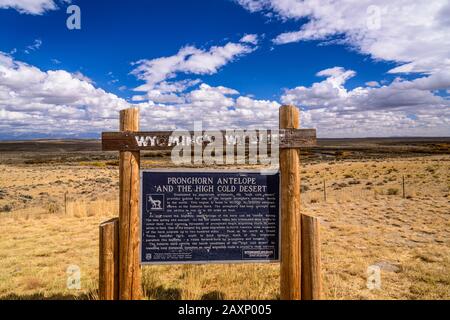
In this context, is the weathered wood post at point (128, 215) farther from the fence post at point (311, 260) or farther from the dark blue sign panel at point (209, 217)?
the fence post at point (311, 260)

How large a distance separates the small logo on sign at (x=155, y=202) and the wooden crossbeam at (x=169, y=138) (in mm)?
645

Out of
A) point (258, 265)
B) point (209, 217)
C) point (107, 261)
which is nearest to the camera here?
point (107, 261)

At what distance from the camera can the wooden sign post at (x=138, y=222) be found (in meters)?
4.32

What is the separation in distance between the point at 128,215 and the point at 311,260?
2.43 m

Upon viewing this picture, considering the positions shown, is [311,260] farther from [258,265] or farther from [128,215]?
[258,265]

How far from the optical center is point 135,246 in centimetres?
438

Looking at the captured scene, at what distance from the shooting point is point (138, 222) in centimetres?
441

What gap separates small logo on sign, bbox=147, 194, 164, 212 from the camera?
448cm
